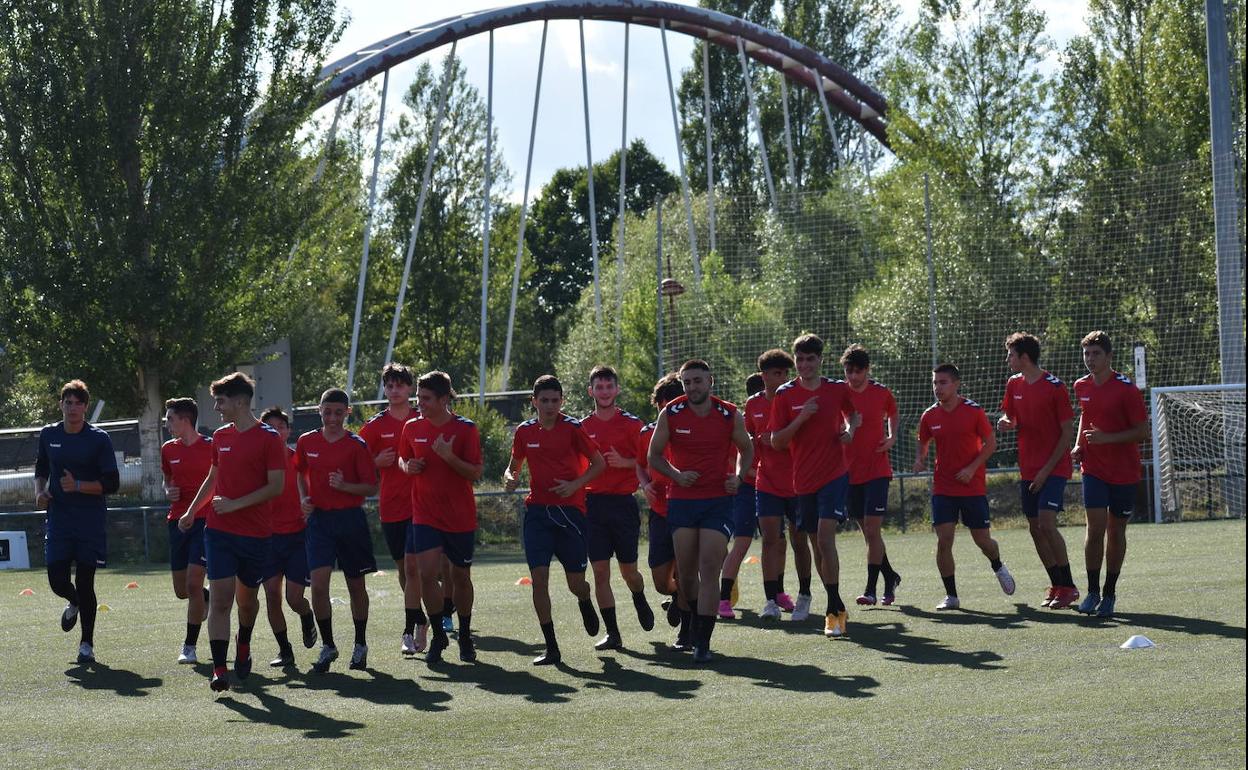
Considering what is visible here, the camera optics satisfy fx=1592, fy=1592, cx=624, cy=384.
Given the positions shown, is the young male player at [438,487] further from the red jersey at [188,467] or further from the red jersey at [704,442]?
the red jersey at [188,467]

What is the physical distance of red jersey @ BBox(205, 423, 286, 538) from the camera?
905cm

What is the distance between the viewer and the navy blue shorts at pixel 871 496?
12352 mm

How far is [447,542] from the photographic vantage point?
10211mm

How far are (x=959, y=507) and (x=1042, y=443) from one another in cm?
94

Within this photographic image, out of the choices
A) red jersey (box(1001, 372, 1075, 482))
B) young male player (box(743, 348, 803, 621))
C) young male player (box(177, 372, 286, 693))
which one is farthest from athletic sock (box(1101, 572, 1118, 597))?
young male player (box(177, 372, 286, 693))

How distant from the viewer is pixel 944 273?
2767cm

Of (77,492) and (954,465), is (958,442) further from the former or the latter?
(77,492)

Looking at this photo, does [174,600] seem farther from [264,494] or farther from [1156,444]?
[1156,444]

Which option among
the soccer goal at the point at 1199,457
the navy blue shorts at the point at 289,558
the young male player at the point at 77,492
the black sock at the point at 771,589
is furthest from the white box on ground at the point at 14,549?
the soccer goal at the point at 1199,457

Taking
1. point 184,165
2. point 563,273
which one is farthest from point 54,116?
point 563,273

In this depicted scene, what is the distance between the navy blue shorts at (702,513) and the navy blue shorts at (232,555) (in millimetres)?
2482

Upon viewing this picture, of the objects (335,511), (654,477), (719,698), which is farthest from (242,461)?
(654,477)

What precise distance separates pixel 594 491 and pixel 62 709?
Answer: 149 inches

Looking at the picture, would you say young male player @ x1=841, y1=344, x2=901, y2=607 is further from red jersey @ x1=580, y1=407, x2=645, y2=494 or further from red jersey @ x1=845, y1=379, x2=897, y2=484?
red jersey @ x1=580, y1=407, x2=645, y2=494
